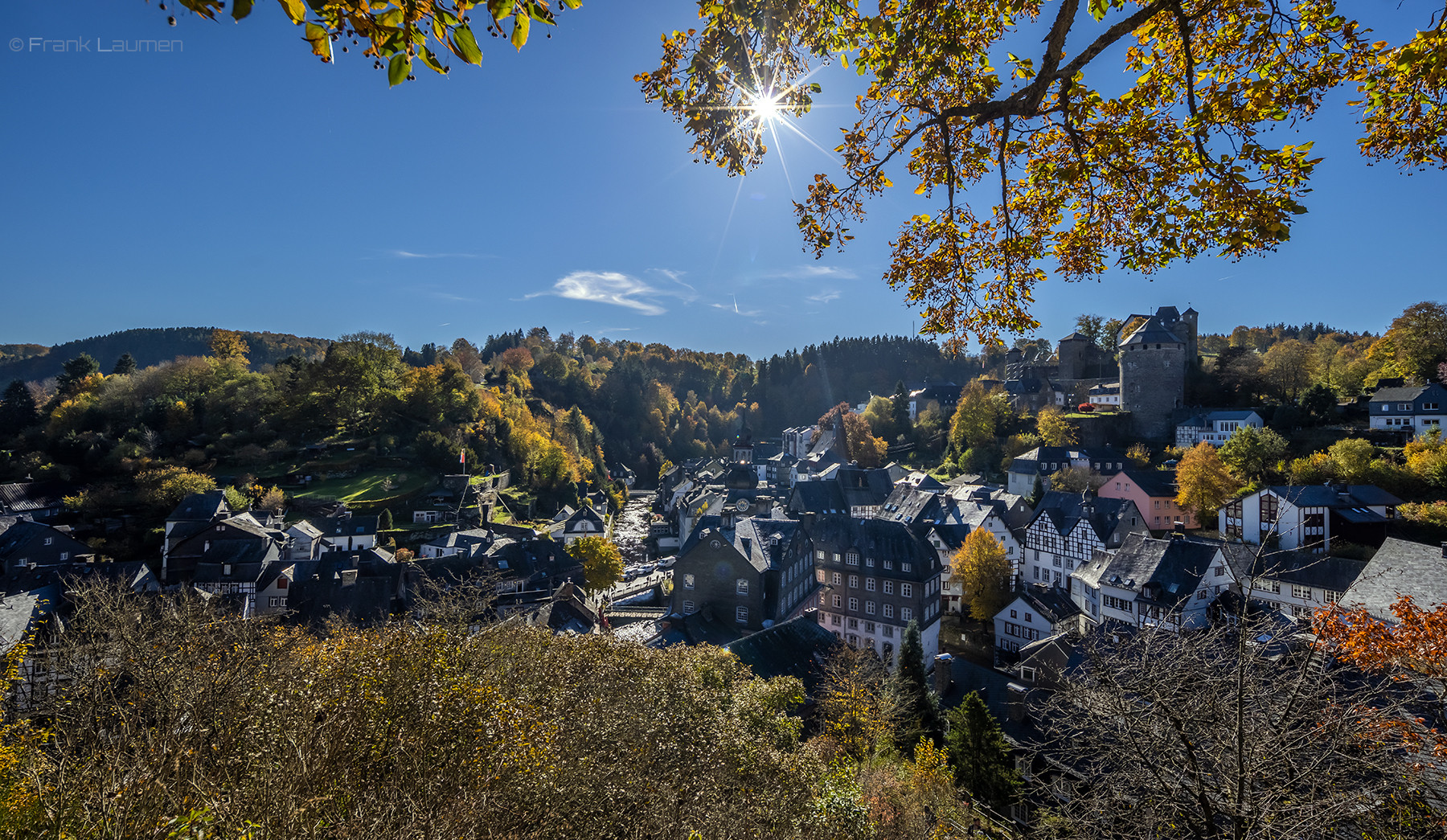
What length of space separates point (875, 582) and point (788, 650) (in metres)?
7.55

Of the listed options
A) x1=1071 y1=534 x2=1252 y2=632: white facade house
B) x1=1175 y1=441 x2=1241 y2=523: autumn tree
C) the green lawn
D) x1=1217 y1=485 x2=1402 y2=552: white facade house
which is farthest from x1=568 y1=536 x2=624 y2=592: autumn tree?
x1=1175 y1=441 x2=1241 y2=523: autumn tree

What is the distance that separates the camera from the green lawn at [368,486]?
45.5 metres

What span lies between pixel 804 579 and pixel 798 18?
28027mm

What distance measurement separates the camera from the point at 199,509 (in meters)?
36.9

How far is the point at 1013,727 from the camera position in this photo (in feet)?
57.9

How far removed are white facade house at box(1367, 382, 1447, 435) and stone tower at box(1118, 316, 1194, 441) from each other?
11.0 m

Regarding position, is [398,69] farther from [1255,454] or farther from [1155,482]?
[1255,454]

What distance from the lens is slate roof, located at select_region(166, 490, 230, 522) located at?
3653 cm

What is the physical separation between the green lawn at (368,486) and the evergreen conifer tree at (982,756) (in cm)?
4595

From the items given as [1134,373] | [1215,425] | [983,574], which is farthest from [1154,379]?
[983,574]

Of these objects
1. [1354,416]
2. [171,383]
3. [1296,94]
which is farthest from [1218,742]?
[171,383]

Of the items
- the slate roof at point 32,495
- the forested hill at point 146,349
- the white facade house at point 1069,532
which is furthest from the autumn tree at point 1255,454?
the forested hill at point 146,349

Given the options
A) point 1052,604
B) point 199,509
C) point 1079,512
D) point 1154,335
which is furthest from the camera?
point 1154,335

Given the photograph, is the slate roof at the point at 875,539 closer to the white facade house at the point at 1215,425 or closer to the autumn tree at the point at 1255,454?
the autumn tree at the point at 1255,454
